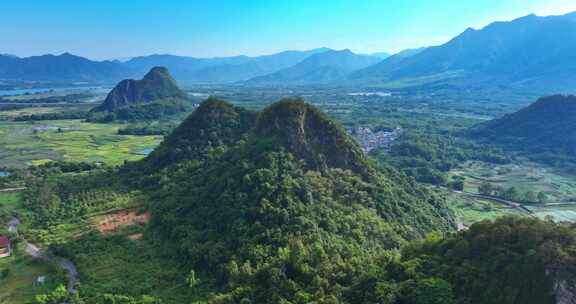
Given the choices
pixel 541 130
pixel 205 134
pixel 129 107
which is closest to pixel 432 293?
pixel 205 134

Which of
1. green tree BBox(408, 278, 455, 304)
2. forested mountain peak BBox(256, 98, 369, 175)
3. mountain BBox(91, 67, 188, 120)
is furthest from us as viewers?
mountain BBox(91, 67, 188, 120)

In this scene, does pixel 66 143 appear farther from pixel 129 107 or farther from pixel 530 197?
pixel 530 197

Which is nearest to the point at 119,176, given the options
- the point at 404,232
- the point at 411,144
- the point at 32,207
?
the point at 32,207

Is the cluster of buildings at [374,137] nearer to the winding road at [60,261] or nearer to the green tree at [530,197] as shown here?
the green tree at [530,197]

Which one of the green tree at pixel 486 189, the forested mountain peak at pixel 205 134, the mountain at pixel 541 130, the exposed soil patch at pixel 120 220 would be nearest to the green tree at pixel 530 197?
the green tree at pixel 486 189

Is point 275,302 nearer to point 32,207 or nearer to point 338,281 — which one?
point 338,281

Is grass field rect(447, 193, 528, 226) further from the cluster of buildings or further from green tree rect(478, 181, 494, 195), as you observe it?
the cluster of buildings

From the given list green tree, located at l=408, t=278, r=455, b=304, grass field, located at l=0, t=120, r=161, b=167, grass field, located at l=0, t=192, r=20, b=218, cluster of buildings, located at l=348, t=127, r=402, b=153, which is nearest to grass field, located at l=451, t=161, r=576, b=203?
cluster of buildings, located at l=348, t=127, r=402, b=153
